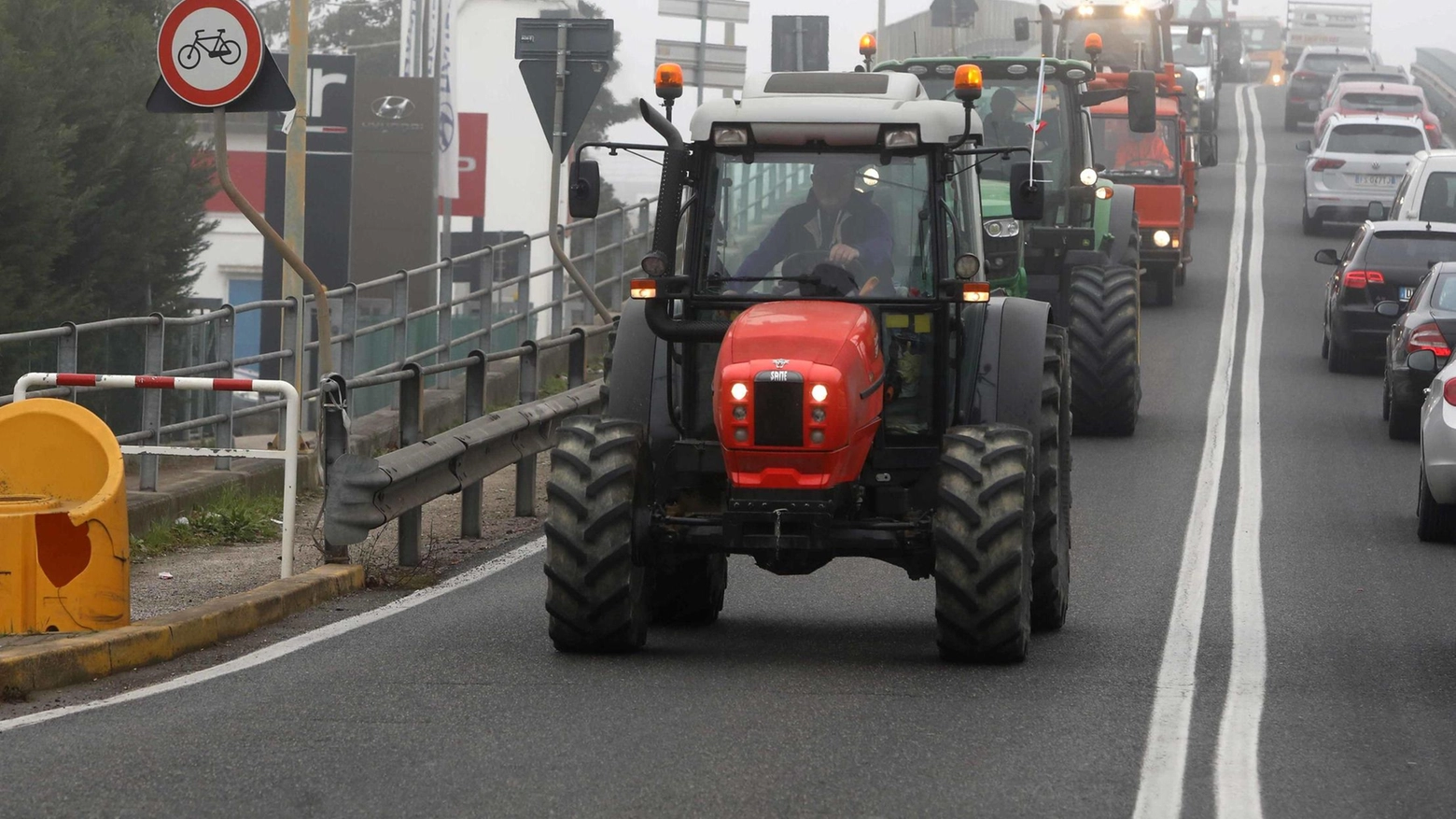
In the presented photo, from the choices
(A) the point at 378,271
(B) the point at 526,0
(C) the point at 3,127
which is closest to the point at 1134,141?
(C) the point at 3,127

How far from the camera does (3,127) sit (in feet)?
96.9

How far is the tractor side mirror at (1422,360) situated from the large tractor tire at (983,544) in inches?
378

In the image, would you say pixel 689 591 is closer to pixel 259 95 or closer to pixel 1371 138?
pixel 259 95

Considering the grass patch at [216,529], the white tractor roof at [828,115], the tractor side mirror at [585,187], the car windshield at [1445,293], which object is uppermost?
the white tractor roof at [828,115]

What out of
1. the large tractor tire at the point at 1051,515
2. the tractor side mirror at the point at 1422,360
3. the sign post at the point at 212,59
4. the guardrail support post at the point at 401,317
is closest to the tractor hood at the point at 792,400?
the large tractor tire at the point at 1051,515

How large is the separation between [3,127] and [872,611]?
2148cm

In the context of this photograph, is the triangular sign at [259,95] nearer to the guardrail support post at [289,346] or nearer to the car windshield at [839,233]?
the car windshield at [839,233]

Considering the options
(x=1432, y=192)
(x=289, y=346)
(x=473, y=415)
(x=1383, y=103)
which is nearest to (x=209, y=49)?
(x=473, y=415)

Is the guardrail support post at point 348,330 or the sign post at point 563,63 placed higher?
the sign post at point 563,63

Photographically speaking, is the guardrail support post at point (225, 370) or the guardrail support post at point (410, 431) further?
the guardrail support post at point (225, 370)

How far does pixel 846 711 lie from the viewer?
8.16 meters

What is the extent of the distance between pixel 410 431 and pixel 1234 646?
4.46 meters

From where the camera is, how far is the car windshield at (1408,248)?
874 inches

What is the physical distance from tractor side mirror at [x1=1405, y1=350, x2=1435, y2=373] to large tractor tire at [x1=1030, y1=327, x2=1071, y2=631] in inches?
304
